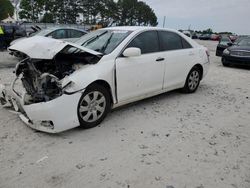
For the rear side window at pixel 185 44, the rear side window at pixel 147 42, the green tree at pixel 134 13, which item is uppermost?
the rear side window at pixel 147 42

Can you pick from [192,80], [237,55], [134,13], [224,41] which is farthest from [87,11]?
[192,80]

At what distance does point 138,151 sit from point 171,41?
3.00m

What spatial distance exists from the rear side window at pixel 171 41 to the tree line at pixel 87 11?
85.2ft

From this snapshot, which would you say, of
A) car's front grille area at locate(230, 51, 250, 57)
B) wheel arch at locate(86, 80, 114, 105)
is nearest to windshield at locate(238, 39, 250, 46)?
car's front grille area at locate(230, 51, 250, 57)

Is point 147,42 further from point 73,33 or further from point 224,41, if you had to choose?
point 224,41

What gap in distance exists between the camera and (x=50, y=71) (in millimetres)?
4453

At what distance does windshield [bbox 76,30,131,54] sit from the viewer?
4.81m

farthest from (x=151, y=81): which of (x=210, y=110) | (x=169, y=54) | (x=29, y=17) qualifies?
(x=29, y=17)

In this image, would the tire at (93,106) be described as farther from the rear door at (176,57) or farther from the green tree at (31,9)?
the green tree at (31,9)

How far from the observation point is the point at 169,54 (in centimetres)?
566

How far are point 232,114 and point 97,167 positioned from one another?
3.22 meters

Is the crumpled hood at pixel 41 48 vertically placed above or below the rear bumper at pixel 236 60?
above

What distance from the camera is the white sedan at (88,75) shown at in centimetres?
397

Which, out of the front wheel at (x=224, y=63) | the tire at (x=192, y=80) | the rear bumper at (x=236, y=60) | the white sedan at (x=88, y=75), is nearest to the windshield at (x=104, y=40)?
the white sedan at (x=88, y=75)
